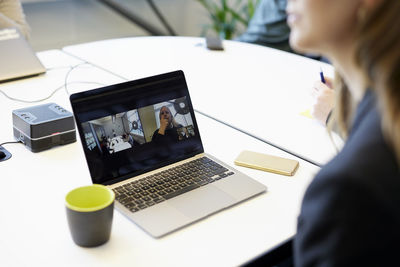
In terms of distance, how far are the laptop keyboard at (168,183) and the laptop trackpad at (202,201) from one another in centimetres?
2

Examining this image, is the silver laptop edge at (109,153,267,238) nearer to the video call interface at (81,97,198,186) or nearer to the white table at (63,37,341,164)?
the video call interface at (81,97,198,186)

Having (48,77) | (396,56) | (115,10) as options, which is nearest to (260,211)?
(396,56)

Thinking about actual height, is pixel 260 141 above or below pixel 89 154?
below

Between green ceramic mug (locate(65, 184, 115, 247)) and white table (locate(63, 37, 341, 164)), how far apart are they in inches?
23.1

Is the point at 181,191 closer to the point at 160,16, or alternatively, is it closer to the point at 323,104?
the point at 323,104

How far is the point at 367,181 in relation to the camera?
605 mm

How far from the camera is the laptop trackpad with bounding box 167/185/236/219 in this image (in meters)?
1.01

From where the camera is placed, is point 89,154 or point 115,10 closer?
point 89,154

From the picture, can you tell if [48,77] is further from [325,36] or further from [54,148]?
Result: [325,36]

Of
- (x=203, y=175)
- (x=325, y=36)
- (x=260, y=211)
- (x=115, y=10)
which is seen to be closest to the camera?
(x=325, y=36)

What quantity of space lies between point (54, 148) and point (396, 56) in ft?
3.13

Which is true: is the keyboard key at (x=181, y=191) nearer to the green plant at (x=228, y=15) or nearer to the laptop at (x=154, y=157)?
the laptop at (x=154, y=157)

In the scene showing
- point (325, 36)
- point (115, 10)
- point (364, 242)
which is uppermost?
point (325, 36)

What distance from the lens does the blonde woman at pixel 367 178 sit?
0.60 meters
